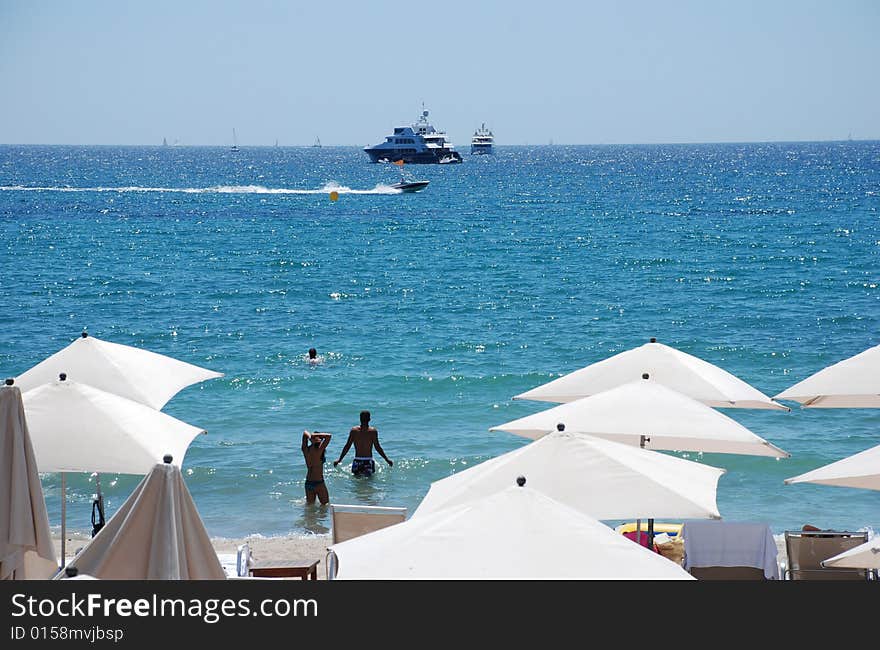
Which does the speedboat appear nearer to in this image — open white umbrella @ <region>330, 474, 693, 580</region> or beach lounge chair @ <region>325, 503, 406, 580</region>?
beach lounge chair @ <region>325, 503, 406, 580</region>

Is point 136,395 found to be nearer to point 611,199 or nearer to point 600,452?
point 600,452

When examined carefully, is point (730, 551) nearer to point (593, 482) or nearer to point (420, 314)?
point (593, 482)

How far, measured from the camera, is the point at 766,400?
476 inches

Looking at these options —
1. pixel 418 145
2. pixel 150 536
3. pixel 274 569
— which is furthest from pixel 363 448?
pixel 418 145

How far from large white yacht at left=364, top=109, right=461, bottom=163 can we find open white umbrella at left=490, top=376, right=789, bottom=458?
126 m

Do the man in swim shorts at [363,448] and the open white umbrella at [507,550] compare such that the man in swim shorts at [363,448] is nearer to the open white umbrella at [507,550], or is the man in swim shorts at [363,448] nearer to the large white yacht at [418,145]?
the open white umbrella at [507,550]

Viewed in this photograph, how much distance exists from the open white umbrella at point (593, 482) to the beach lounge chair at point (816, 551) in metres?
1.94

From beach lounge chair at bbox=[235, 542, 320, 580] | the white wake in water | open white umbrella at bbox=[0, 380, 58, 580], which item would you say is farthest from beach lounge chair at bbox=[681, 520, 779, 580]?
the white wake in water

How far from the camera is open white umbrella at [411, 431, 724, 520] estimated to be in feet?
26.6

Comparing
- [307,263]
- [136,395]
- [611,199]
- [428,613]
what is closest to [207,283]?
Answer: [307,263]

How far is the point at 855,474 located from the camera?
841 centimetres

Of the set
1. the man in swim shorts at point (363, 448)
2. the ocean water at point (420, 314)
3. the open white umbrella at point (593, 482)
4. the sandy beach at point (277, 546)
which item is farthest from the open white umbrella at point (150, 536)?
the man in swim shorts at point (363, 448)

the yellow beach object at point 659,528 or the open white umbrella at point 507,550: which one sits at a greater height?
the open white umbrella at point 507,550

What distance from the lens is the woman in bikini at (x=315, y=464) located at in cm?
1432
